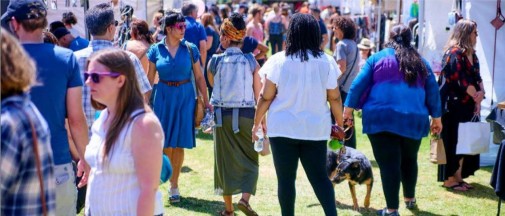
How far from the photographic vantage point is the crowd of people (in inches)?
119

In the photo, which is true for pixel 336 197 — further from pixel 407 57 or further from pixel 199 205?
pixel 407 57

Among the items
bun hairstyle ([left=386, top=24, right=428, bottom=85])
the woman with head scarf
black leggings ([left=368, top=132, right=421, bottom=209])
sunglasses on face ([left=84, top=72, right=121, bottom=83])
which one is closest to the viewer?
sunglasses on face ([left=84, top=72, right=121, bottom=83])

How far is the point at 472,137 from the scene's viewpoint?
7668 millimetres

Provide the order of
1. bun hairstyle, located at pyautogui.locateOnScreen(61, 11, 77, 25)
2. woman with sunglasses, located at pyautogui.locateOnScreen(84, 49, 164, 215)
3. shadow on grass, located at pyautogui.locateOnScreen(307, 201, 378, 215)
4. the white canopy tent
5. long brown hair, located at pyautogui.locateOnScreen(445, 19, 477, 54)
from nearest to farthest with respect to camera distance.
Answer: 1. woman with sunglasses, located at pyautogui.locateOnScreen(84, 49, 164, 215)
2. shadow on grass, located at pyautogui.locateOnScreen(307, 201, 378, 215)
3. long brown hair, located at pyautogui.locateOnScreen(445, 19, 477, 54)
4. bun hairstyle, located at pyautogui.locateOnScreen(61, 11, 77, 25)
5. the white canopy tent

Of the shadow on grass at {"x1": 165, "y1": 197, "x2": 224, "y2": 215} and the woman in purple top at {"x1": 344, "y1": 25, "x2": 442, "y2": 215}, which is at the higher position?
the woman in purple top at {"x1": 344, "y1": 25, "x2": 442, "y2": 215}

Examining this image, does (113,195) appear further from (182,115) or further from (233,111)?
(182,115)

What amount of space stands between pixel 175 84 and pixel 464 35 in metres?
2.73

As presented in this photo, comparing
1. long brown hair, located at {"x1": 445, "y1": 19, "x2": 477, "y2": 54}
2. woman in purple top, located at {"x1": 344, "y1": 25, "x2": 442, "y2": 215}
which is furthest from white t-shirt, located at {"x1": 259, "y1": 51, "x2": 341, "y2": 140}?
long brown hair, located at {"x1": 445, "y1": 19, "x2": 477, "y2": 54}

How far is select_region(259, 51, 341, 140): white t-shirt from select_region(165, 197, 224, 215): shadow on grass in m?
1.70

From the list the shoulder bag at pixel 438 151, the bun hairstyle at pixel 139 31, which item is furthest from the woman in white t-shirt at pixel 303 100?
the shoulder bag at pixel 438 151

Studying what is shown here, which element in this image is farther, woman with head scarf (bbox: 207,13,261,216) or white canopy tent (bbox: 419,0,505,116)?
white canopy tent (bbox: 419,0,505,116)

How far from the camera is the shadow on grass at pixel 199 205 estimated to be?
23.0 feet

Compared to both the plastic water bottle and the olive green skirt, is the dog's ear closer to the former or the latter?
the olive green skirt

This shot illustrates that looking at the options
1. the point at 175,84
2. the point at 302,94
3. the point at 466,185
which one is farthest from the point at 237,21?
the point at 466,185
